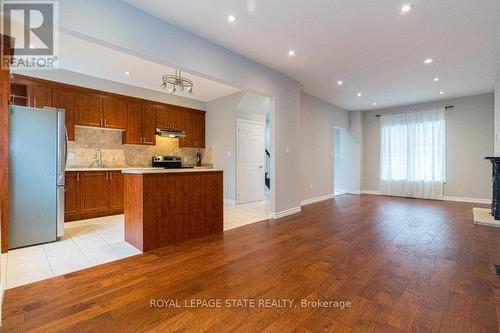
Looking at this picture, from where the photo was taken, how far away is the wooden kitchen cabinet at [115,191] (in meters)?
4.57

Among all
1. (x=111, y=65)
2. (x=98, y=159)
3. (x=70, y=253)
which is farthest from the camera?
(x=98, y=159)

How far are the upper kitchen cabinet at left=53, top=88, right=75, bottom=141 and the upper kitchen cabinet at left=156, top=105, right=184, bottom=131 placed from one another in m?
1.63

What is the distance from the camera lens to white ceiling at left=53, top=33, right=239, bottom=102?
336cm

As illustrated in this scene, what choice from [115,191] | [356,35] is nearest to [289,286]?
[356,35]

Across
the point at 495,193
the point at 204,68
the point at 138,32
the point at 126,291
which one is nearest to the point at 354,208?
the point at 495,193

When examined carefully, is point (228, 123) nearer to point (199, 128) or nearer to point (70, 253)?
point (199, 128)

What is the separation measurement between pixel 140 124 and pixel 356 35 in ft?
14.9

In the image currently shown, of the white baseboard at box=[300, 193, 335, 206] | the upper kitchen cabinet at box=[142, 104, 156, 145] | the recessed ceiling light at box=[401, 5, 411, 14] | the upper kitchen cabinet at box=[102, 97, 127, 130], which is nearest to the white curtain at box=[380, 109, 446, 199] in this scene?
the white baseboard at box=[300, 193, 335, 206]

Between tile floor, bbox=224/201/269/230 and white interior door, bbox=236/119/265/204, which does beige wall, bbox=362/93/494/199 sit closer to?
white interior door, bbox=236/119/265/204

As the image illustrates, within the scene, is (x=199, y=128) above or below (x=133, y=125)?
above

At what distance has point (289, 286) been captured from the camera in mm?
2014

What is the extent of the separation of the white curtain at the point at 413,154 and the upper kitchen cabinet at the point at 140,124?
6883 mm

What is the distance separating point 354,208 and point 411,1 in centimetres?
411

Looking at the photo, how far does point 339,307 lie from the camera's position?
173 cm
